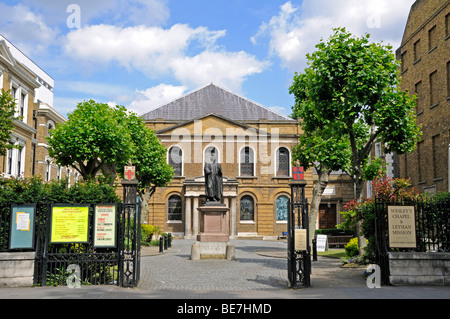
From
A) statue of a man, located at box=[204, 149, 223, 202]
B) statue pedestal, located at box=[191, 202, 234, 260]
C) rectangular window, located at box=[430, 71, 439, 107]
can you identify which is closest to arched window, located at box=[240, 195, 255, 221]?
rectangular window, located at box=[430, 71, 439, 107]

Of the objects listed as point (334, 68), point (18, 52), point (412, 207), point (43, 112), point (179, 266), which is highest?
point (18, 52)

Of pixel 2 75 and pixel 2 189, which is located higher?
pixel 2 75

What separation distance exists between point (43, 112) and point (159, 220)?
13489 millimetres

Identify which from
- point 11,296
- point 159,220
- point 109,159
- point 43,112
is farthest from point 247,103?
point 11,296

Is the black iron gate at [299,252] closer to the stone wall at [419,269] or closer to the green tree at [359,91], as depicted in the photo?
the stone wall at [419,269]

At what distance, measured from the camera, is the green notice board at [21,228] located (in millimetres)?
10727

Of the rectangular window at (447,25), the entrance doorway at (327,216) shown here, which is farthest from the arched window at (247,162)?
the rectangular window at (447,25)

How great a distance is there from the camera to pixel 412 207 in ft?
37.1

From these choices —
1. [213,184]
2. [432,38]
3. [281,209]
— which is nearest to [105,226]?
[213,184]

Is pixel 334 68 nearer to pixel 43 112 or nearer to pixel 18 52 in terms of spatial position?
pixel 43 112

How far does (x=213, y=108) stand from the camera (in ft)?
148

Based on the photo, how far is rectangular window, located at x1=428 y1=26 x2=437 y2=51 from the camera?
2493cm

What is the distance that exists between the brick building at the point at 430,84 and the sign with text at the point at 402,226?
13.5 meters
